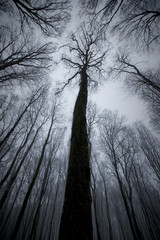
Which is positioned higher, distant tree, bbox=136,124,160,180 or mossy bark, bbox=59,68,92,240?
distant tree, bbox=136,124,160,180

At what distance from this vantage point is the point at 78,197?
Result: 4.58ft

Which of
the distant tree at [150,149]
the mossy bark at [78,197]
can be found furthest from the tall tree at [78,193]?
the distant tree at [150,149]

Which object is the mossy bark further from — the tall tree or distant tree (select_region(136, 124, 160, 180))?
distant tree (select_region(136, 124, 160, 180))

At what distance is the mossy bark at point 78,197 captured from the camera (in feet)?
3.68

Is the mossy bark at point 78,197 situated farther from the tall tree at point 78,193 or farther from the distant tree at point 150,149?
the distant tree at point 150,149

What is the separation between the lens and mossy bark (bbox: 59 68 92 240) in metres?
1.12

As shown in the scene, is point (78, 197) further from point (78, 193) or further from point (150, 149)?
point (150, 149)

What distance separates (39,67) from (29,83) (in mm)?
1371

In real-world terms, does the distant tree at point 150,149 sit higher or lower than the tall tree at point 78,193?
higher

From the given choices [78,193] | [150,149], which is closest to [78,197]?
A: [78,193]

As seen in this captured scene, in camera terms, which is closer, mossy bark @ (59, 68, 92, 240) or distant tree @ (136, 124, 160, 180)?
mossy bark @ (59, 68, 92, 240)

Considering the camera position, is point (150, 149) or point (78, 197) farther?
point (150, 149)

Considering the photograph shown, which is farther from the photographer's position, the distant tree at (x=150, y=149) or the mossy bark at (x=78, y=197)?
the distant tree at (x=150, y=149)

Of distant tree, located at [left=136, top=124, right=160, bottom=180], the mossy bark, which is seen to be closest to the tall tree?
the mossy bark
